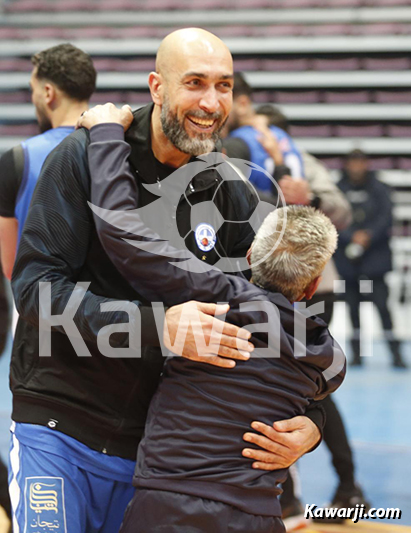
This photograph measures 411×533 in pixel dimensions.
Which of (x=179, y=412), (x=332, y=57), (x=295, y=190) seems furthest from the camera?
(x=332, y=57)

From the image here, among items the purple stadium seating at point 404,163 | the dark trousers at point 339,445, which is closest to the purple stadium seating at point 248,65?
the purple stadium seating at point 404,163

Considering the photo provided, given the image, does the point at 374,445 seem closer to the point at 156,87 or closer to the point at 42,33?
the point at 156,87

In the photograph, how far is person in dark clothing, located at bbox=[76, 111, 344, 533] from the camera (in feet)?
5.47

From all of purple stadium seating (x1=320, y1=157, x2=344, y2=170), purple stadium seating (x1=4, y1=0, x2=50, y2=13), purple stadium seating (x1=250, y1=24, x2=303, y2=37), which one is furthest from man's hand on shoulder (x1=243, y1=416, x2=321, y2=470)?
purple stadium seating (x1=4, y1=0, x2=50, y2=13)

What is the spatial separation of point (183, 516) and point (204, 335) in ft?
1.32

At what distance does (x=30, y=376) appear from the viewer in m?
1.94

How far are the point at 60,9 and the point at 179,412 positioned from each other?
11671mm

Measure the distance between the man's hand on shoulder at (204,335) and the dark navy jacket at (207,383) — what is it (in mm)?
32

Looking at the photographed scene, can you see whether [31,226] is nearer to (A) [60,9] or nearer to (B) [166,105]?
(B) [166,105]

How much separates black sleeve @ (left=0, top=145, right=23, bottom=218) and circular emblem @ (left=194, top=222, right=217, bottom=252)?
87 cm

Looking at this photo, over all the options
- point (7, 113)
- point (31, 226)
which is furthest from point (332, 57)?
point (31, 226)

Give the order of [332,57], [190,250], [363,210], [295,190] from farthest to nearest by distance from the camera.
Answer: [332,57] < [363,210] < [295,190] < [190,250]

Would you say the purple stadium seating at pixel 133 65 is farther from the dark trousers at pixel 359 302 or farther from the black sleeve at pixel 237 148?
the black sleeve at pixel 237 148

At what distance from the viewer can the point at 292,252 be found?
1.79 metres
